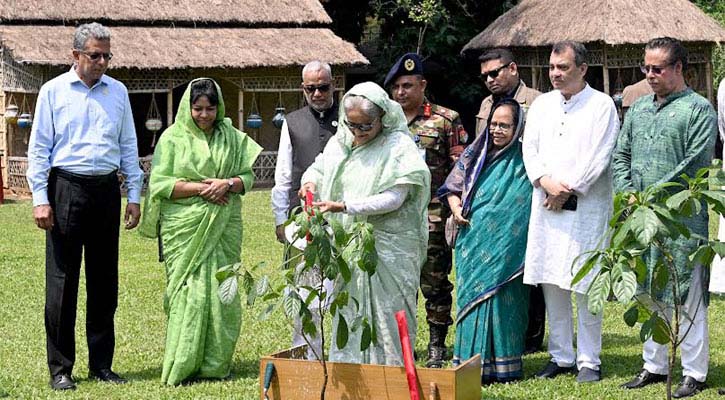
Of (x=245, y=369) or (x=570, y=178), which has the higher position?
(x=570, y=178)

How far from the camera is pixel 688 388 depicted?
21.0 feet

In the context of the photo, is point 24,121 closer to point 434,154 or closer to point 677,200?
point 434,154

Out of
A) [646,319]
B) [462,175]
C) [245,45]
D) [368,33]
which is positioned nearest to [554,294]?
[462,175]

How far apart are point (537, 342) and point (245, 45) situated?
15.0 m

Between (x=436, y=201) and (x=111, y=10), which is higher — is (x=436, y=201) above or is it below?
below

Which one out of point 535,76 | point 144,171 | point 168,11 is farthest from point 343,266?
point 535,76

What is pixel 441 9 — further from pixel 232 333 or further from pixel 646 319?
pixel 646 319

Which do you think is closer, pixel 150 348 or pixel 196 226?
pixel 196 226

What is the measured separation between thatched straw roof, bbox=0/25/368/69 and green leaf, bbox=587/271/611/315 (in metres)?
15.8

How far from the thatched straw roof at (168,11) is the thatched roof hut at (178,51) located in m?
0.02

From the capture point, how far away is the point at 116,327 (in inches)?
333

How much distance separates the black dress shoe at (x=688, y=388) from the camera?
6.35 metres

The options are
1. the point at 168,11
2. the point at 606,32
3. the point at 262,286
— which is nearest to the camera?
the point at 262,286

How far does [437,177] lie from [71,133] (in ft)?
7.48
